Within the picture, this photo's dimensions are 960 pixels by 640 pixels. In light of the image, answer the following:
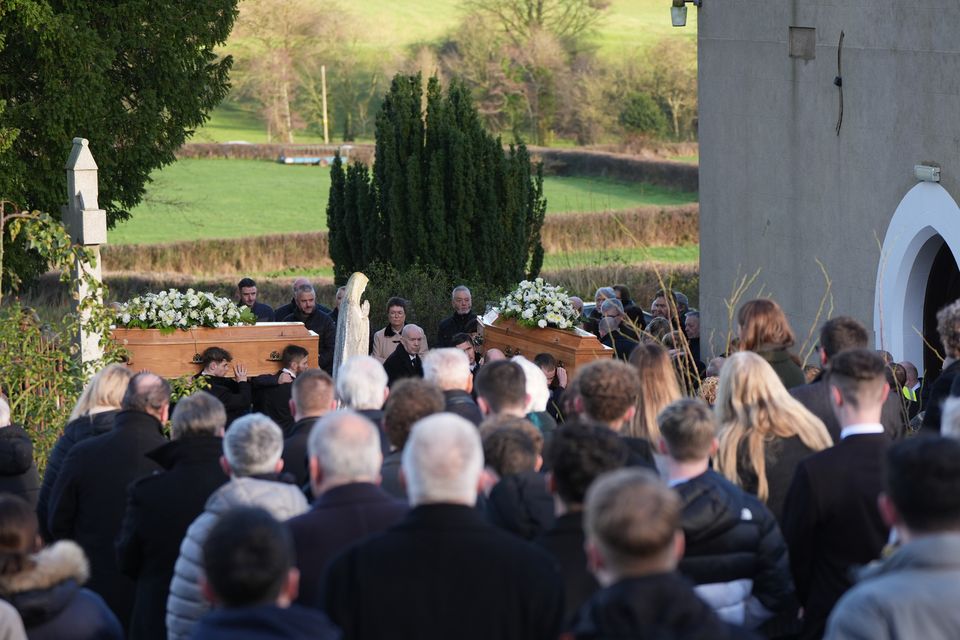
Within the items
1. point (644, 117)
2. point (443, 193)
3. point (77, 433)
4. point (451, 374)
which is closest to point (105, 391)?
point (77, 433)

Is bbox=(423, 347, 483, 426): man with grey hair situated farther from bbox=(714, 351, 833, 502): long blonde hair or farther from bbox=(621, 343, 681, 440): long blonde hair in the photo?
bbox=(714, 351, 833, 502): long blonde hair

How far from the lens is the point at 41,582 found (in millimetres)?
4297

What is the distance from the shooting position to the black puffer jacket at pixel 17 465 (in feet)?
20.4

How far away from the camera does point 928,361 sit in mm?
11875

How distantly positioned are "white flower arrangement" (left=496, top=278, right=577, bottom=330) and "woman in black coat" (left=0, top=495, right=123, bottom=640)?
7829 millimetres

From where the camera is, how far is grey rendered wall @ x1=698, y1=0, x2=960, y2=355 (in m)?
11.4

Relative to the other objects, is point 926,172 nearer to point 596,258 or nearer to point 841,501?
point 841,501

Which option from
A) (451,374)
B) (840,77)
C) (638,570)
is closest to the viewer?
(638,570)

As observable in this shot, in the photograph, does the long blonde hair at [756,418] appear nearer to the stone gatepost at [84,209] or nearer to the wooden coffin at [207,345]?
the stone gatepost at [84,209]

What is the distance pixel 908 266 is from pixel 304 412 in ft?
22.9

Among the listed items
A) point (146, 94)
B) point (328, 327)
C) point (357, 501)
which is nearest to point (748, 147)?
point (328, 327)

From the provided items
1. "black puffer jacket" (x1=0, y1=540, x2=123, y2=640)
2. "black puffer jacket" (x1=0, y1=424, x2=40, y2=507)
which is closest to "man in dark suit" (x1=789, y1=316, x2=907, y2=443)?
"black puffer jacket" (x1=0, y1=540, x2=123, y2=640)

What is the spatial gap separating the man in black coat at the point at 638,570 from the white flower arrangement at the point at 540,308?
857 cm

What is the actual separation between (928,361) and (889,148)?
1891 mm
